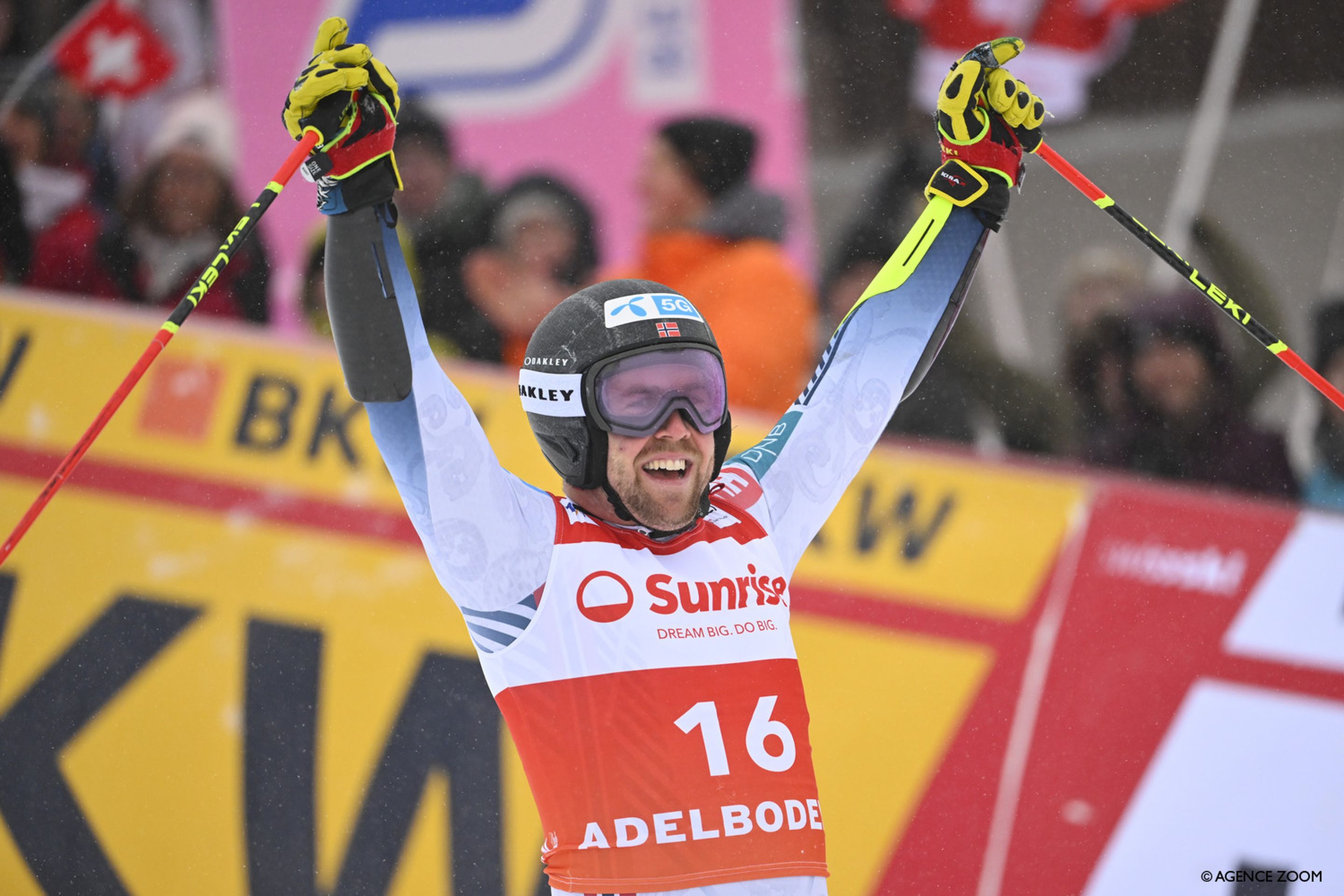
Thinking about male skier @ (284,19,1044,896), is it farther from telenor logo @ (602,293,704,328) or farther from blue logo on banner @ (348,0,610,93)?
blue logo on banner @ (348,0,610,93)

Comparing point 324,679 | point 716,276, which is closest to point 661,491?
point 716,276

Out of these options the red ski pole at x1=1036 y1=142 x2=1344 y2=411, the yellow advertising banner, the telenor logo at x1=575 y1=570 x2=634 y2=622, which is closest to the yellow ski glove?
the telenor logo at x1=575 y1=570 x2=634 y2=622

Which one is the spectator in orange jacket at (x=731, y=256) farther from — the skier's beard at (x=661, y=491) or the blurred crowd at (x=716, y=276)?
the skier's beard at (x=661, y=491)

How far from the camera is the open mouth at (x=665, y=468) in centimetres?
300

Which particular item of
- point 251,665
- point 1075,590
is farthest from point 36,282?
point 1075,590

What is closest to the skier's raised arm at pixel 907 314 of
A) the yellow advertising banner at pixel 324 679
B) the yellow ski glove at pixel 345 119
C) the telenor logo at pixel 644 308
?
the telenor logo at pixel 644 308

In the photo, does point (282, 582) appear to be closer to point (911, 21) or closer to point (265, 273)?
point (265, 273)

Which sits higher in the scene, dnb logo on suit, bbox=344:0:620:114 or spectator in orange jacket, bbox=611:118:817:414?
dnb logo on suit, bbox=344:0:620:114

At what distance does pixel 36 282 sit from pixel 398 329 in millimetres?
3694

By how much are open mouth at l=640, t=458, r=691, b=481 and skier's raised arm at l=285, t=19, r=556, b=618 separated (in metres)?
0.24

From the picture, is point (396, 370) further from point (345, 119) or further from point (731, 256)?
point (731, 256)

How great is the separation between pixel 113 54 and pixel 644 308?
4090 mm

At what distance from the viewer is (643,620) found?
2.92m

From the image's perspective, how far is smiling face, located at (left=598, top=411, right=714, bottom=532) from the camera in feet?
9.82
